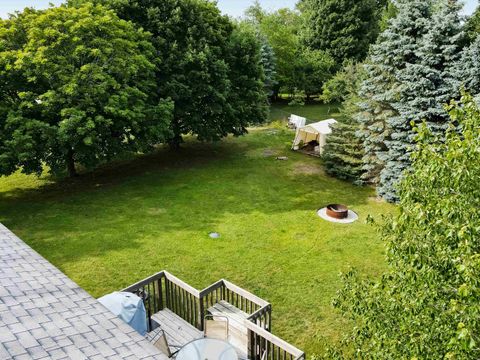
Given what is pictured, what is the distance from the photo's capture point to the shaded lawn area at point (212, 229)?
1237cm

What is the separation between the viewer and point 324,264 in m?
13.5

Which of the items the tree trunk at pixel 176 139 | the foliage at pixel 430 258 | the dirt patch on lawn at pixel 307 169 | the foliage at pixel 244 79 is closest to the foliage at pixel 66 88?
the tree trunk at pixel 176 139

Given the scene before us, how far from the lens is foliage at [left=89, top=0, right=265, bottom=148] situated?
2164 cm

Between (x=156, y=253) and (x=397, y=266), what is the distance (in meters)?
10.3

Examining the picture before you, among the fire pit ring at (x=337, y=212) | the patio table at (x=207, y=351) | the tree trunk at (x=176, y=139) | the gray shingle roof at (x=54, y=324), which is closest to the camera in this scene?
the gray shingle roof at (x=54, y=324)

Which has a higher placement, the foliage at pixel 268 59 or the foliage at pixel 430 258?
the foliage at pixel 268 59

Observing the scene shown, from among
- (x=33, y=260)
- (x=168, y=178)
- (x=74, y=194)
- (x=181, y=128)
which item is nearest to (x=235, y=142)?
(x=181, y=128)

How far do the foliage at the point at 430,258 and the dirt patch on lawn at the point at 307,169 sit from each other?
17.2 meters

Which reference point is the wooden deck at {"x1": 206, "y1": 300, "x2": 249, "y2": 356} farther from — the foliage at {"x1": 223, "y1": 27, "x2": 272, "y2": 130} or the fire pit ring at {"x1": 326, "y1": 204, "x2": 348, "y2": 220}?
the foliage at {"x1": 223, "y1": 27, "x2": 272, "y2": 130}

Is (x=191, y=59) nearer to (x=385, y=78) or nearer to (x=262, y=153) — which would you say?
(x=262, y=153)

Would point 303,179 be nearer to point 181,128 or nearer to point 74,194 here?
point 181,128

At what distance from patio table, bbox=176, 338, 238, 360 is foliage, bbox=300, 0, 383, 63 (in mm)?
40816

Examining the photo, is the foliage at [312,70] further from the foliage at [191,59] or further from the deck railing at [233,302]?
the deck railing at [233,302]

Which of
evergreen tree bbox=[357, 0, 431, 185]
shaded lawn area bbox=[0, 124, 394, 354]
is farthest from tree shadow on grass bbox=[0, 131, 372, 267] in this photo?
evergreen tree bbox=[357, 0, 431, 185]
